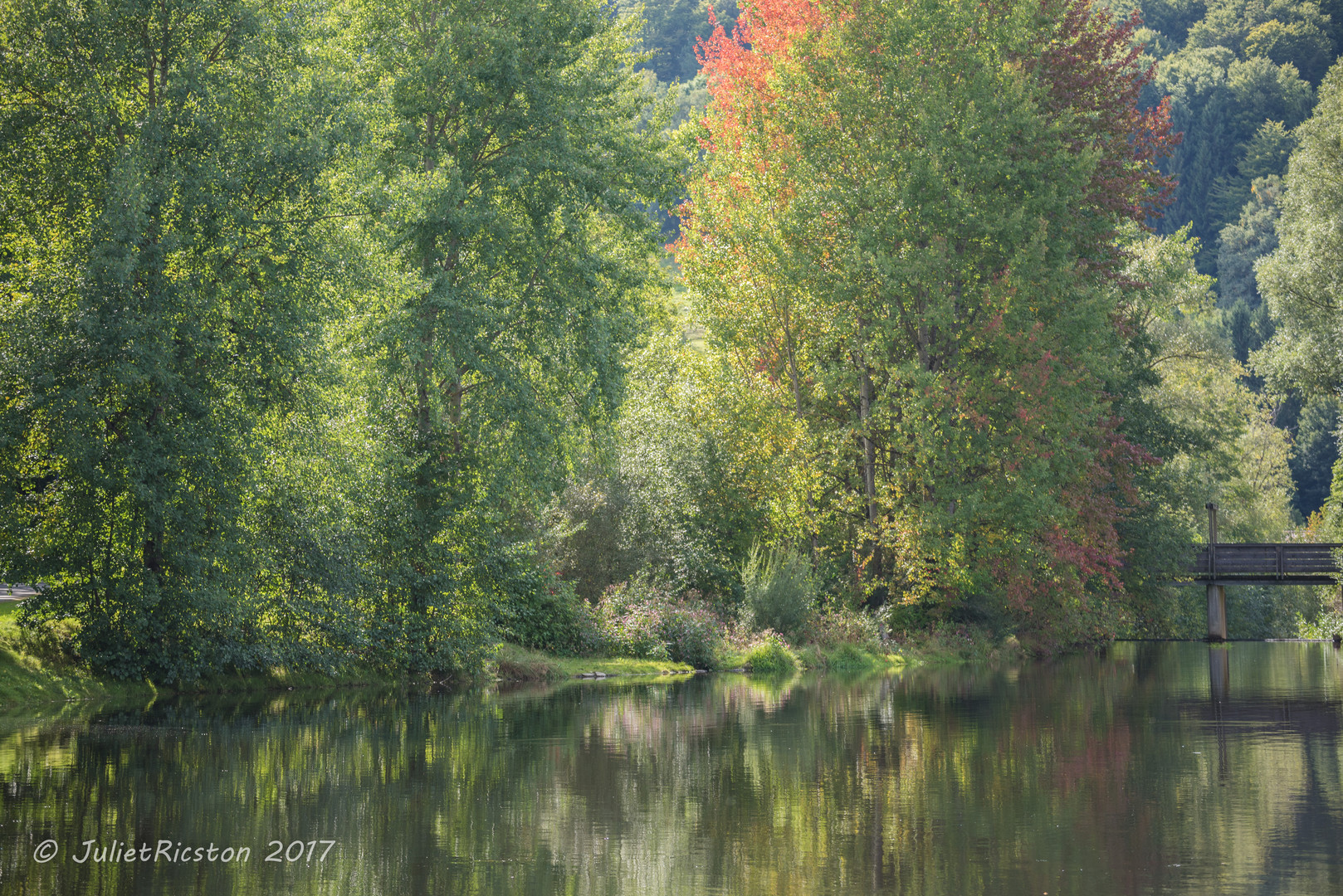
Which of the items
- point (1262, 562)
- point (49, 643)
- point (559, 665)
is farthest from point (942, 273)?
point (1262, 562)

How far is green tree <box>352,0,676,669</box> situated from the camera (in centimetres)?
2630

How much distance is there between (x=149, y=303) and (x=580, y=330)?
10603mm

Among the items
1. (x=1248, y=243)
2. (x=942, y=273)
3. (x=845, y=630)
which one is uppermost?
(x=1248, y=243)

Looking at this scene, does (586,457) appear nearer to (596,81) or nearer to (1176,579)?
(596,81)

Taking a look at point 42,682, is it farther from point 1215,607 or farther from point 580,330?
point 1215,607

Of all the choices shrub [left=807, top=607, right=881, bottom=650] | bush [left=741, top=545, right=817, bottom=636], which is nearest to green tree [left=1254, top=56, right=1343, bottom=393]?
shrub [left=807, top=607, right=881, bottom=650]

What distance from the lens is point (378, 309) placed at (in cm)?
2612

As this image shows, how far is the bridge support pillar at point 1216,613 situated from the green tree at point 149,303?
4226 cm

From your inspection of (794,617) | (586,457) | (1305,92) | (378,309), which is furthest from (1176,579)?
(1305,92)

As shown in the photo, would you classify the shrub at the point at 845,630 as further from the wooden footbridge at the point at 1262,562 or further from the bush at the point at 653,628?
the wooden footbridge at the point at 1262,562

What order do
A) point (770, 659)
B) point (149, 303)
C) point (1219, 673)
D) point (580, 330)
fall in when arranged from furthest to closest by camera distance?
point (1219, 673)
point (770, 659)
point (580, 330)
point (149, 303)

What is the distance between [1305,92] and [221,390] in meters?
122

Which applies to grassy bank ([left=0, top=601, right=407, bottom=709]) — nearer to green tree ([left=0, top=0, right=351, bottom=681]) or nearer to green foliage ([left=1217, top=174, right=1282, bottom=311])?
green tree ([left=0, top=0, right=351, bottom=681])

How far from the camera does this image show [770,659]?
32438mm
